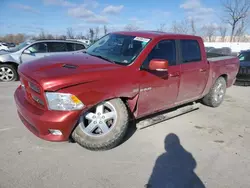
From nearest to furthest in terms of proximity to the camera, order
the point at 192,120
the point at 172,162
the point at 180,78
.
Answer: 1. the point at 172,162
2. the point at 180,78
3. the point at 192,120

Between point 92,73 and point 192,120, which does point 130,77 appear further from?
point 192,120

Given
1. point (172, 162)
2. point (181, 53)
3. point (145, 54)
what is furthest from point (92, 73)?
point (181, 53)

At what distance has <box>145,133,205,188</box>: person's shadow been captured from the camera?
7.87 feet

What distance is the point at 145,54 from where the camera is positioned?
10.5ft

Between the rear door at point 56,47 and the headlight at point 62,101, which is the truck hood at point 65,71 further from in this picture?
the rear door at point 56,47

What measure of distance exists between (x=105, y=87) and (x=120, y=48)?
111cm

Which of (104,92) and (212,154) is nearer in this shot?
(104,92)

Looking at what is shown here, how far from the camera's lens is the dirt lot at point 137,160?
2.40 m

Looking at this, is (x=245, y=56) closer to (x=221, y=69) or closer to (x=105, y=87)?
(x=221, y=69)

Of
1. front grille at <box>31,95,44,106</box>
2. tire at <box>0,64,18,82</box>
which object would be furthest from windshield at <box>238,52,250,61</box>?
tire at <box>0,64,18,82</box>

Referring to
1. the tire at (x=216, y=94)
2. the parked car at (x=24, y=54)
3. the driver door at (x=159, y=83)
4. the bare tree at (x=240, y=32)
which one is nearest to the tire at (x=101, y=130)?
the driver door at (x=159, y=83)

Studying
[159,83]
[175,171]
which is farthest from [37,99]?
[175,171]

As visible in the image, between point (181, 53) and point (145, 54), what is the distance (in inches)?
40.2

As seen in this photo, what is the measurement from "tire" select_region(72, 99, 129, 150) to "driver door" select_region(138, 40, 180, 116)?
1.34ft
